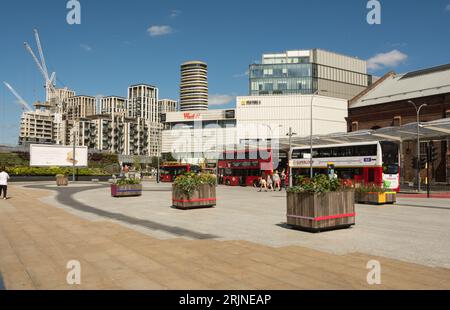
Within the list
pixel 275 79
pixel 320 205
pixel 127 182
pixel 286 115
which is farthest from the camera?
pixel 275 79

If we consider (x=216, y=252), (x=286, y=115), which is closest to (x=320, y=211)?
(x=216, y=252)

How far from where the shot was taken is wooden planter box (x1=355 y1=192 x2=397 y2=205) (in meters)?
19.7

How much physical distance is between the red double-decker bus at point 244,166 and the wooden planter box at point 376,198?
18803 mm

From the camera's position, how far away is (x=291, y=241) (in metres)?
9.73

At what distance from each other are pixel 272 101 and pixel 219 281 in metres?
109

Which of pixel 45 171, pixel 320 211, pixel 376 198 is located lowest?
pixel 376 198

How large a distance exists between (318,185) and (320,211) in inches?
29.4

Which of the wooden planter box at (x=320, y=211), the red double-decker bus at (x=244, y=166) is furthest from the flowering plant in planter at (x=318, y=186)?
the red double-decker bus at (x=244, y=166)

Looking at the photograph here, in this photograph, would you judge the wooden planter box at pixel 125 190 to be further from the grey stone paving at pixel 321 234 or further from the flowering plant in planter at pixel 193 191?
the flowering plant in planter at pixel 193 191

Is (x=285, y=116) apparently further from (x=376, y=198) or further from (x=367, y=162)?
(x=376, y=198)

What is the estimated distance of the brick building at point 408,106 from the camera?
5158 centimetres

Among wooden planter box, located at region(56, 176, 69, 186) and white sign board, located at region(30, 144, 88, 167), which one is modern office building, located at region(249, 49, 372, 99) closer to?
white sign board, located at region(30, 144, 88, 167)

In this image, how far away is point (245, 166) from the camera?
42.6 m

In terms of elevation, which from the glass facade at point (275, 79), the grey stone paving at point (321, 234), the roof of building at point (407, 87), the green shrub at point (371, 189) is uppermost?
the glass facade at point (275, 79)
